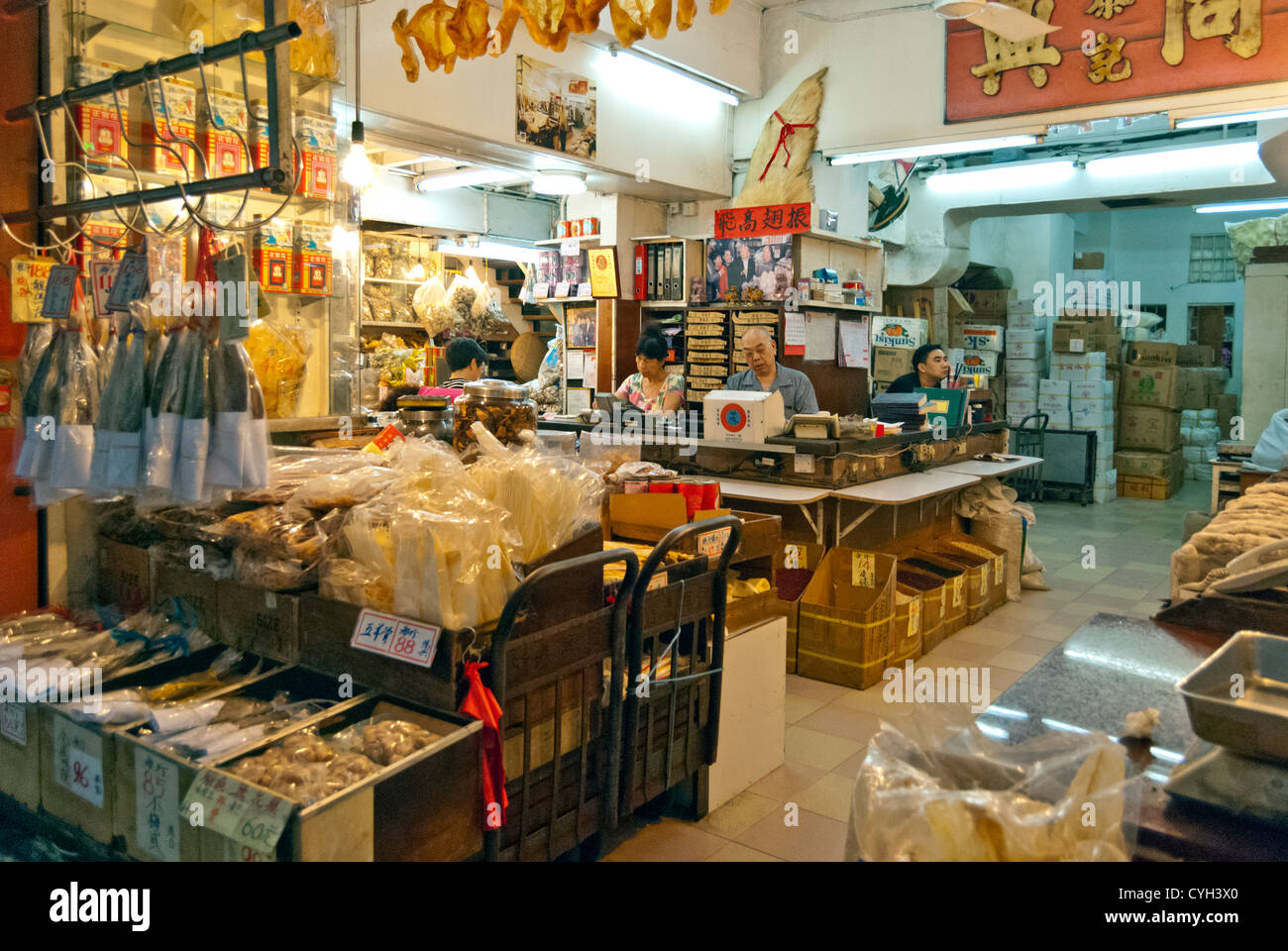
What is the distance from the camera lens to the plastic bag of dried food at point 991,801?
3.79ft

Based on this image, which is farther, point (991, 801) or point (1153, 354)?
point (1153, 354)

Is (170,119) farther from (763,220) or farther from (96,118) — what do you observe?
(763,220)

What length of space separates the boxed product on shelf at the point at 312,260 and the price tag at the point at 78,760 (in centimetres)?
203

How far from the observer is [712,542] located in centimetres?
309

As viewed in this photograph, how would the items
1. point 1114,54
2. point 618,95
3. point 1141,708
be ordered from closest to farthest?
point 1141,708
point 1114,54
point 618,95

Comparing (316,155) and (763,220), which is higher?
(763,220)

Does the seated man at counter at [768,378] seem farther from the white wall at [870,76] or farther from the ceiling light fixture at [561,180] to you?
the white wall at [870,76]

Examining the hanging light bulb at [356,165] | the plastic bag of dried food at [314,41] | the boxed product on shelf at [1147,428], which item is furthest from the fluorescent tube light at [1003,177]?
the plastic bag of dried food at [314,41]

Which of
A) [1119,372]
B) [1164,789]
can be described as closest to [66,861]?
[1164,789]

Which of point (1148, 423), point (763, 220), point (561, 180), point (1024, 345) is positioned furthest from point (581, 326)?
point (1148, 423)

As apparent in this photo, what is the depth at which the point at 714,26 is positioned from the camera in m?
7.50

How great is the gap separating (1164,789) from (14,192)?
3.44 meters

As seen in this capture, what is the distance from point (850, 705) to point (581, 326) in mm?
4753
